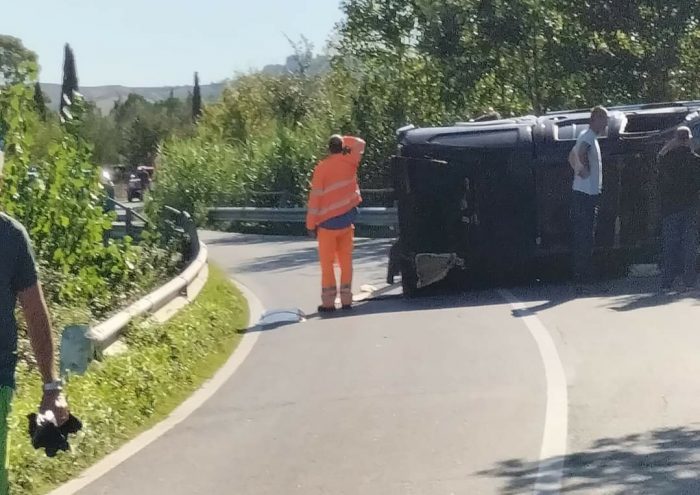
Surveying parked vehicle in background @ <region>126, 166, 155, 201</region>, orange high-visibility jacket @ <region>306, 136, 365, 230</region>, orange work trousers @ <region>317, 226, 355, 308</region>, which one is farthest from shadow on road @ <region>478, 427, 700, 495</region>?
parked vehicle in background @ <region>126, 166, 155, 201</region>

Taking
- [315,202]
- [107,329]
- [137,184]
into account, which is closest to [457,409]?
[107,329]

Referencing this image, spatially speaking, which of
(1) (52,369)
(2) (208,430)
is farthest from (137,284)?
(1) (52,369)

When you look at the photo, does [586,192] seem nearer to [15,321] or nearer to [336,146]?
[336,146]

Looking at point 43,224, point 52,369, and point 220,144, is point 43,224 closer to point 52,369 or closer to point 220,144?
point 52,369

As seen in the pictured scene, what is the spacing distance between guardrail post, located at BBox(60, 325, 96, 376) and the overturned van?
21.5ft

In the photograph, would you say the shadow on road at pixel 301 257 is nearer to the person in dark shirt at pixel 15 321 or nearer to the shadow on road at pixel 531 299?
the shadow on road at pixel 531 299

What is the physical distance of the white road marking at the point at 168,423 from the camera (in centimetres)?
810

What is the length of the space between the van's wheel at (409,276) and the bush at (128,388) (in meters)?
2.45

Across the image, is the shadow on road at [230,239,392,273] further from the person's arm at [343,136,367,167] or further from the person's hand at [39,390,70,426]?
the person's hand at [39,390,70,426]

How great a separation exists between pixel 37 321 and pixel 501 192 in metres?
11.1

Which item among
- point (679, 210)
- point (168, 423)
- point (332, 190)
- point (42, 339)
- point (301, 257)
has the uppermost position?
Result: point (42, 339)

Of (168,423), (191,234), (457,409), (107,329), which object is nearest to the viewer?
(457,409)

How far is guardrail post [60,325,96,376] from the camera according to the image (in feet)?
32.8

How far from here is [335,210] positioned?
51.0 ft
